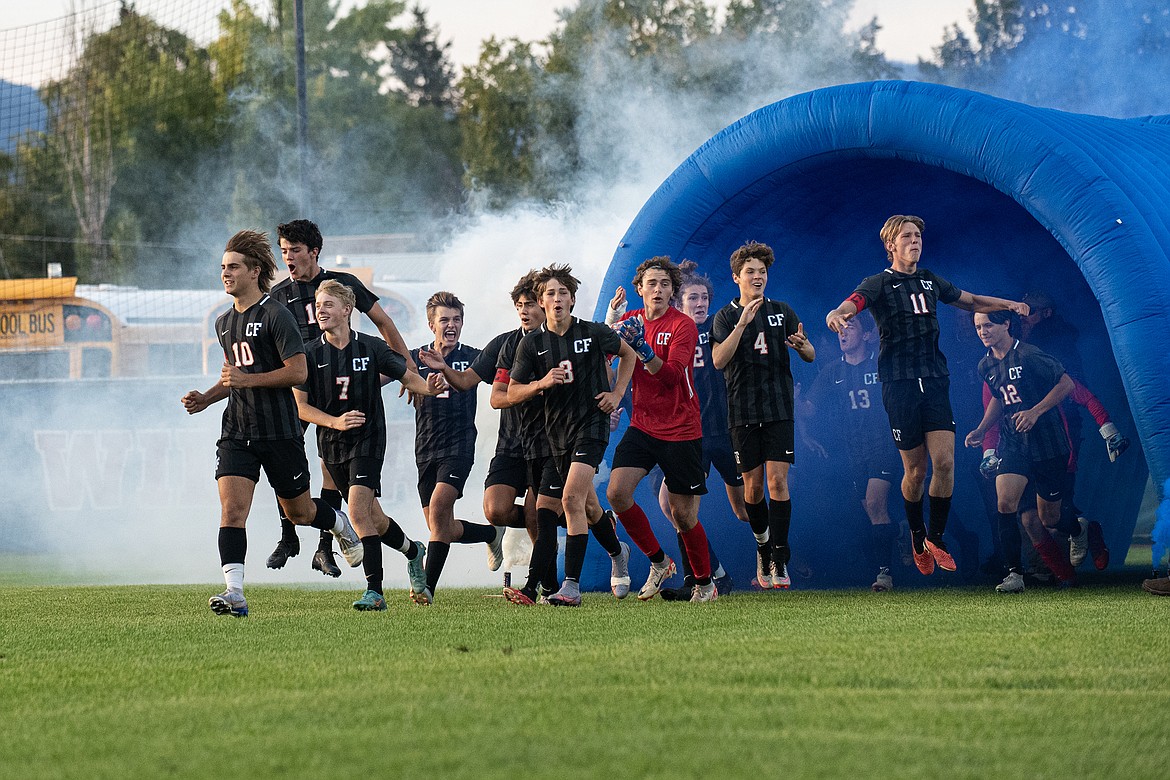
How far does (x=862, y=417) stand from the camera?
30.8ft

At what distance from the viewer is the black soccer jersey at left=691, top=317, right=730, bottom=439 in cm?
840

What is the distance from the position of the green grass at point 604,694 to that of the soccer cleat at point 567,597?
0.39m

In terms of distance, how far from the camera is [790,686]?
4066 millimetres

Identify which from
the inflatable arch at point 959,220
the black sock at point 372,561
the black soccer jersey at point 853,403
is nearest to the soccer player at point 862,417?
the black soccer jersey at point 853,403

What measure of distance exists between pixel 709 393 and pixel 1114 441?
7.68ft

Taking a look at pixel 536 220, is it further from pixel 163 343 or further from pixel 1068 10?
pixel 1068 10

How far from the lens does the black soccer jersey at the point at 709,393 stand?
27.6 feet

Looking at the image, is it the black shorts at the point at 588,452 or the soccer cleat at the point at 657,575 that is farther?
the soccer cleat at the point at 657,575

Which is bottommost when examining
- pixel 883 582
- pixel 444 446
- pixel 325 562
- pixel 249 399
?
pixel 883 582

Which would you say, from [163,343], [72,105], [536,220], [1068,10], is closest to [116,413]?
[163,343]

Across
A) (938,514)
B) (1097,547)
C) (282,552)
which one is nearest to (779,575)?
(938,514)

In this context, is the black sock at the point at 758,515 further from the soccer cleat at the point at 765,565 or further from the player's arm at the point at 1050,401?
the player's arm at the point at 1050,401

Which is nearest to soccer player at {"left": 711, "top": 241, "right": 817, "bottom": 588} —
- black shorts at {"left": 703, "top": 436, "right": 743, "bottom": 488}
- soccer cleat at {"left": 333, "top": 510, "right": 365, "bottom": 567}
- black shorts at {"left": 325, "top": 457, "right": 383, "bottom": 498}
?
black shorts at {"left": 703, "top": 436, "right": 743, "bottom": 488}

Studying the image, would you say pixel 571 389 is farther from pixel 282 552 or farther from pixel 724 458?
pixel 282 552
